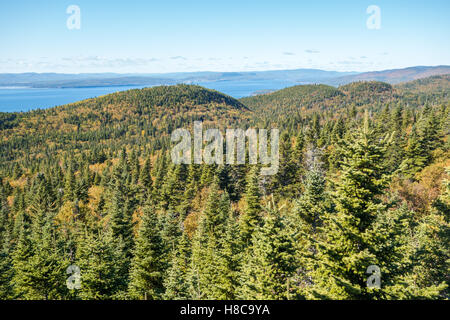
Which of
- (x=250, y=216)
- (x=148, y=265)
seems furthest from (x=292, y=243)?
(x=148, y=265)

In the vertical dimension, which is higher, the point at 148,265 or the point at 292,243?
the point at 292,243

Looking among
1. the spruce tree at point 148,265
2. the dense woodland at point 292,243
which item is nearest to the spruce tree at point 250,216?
the dense woodland at point 292,243

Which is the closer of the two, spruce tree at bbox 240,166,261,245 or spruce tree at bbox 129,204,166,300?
spruce tree at bbox 129,204,166,300

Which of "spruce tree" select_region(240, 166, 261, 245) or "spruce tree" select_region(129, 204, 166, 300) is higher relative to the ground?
"spruce tree" select_region(240, 166, 261, 245)

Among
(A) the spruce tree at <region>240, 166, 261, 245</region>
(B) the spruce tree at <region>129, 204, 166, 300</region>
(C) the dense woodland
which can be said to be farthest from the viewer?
(A) the spruce tree at <region>240, 166, 261, 245</region>

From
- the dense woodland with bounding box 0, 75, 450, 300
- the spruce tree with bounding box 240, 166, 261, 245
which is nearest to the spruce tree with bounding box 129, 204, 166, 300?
the dense woodland with bounding box 0, 75, 450, 300

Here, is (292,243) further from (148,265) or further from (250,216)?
(148,265)

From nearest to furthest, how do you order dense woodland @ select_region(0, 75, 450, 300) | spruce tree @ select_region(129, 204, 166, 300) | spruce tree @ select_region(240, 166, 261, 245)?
dense woodland @ select_region(0, 75, 450, 300) < spruce tree @ select_region(129, 204, 166, 300) < spruce tree @ select_region(240, 166, 261, 245)

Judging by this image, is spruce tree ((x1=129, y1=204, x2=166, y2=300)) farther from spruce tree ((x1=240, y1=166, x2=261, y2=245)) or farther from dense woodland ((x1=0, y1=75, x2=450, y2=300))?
spruce tree ((x1=240, y1=166, x2=261, y2=245))

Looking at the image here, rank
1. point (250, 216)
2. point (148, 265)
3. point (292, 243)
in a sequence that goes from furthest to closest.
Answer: point (250, 216) → point (148, 265) → point (292, 243)

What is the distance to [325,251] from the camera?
1188 centimetres

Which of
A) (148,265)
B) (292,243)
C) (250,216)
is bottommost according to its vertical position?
(148,265)

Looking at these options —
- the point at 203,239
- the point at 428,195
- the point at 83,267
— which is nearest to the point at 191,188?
the point at 203,239
